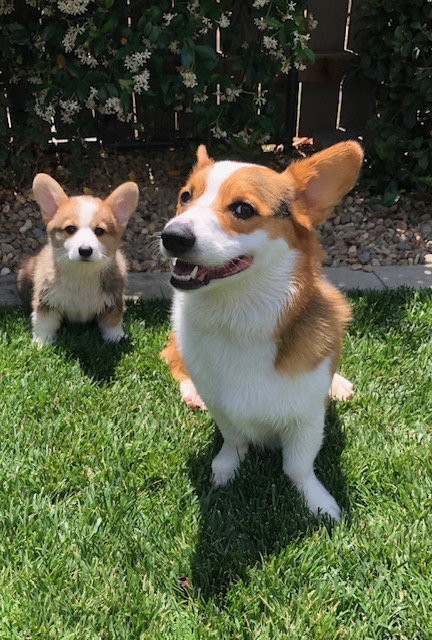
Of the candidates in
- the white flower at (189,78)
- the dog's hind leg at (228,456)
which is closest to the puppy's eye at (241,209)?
the dog's hind leg at (228,456)

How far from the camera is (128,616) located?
1.91 m

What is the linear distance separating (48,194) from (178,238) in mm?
2020

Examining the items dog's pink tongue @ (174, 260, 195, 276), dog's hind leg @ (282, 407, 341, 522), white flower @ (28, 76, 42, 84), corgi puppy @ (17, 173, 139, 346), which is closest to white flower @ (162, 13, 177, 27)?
white flower @ (28, 76, 42, 84)

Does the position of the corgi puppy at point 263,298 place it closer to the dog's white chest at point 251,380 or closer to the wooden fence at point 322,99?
the dog's white chest at point 251,380

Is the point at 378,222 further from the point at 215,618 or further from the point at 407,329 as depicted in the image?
the point at 215,618

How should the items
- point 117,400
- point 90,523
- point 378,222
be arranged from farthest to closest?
point 378,222 → point 117,400 → point 90,523

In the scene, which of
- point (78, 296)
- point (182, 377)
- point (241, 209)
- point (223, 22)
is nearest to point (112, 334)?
point (78, 296)

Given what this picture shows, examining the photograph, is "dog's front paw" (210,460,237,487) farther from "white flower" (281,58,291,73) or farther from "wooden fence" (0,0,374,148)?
"wooden fence" (0,0,374,148)

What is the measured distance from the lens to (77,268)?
3.45 m

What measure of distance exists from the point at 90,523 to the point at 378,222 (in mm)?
3742

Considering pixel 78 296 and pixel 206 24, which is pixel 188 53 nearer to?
pixel 206 24

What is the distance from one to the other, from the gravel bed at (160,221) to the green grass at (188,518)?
147cm

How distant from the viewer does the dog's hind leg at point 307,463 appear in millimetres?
2277

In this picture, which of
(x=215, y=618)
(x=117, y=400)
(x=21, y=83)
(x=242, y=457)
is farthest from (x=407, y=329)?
(x=21, y=83)
